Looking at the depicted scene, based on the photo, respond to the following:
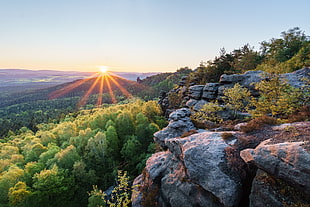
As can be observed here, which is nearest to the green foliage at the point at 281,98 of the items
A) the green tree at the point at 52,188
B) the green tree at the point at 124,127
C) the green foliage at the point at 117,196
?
the green foliage at the point at 117,196

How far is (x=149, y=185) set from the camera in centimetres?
1463

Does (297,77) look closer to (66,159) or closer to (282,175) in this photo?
(282,175)

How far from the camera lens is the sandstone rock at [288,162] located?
19.9ft

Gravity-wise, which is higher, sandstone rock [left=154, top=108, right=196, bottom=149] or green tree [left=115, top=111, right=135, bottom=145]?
sandstone rock [left=154, top=108, right=196, bottom=149]

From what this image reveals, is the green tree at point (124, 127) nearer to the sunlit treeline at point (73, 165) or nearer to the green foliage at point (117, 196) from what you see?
the sunlit treeline at point (73, 165)

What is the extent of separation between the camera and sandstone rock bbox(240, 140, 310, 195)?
Answer: 6.07 meters

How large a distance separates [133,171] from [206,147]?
2652cm

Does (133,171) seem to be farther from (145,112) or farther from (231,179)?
(231,179)

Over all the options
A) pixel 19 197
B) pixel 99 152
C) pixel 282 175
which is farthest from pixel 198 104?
pixel 19 197

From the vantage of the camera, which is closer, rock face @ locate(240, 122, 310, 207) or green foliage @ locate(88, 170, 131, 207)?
rock face @ locate(240, 122, 310, 207)

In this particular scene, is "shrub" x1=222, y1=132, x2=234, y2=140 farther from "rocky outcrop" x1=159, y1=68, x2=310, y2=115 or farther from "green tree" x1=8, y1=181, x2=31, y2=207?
"green tree" x1=8, y1=181, x2=31, y2=207

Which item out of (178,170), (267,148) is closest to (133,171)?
(178,170)

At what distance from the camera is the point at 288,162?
6512mm

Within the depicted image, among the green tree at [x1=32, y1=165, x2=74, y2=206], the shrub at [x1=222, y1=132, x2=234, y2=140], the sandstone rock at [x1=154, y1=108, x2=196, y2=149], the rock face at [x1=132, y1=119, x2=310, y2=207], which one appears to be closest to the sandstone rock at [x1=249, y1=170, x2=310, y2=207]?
the rock face at [x1=132, y1=119, x2=310, y2=207]
